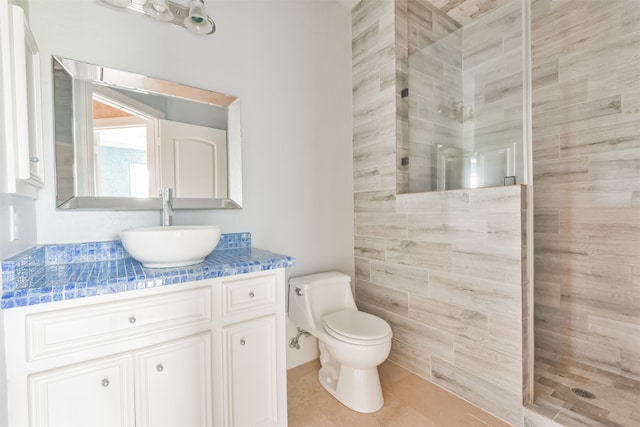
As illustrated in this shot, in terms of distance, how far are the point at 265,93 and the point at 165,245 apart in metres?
1.21

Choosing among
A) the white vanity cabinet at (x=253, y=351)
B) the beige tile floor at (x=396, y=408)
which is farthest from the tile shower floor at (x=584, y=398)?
the white vanity cabinet at (x=253, y=351)

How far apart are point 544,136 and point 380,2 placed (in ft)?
5.06

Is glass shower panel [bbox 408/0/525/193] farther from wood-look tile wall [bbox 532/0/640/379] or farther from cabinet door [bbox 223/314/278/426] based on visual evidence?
cabinet door [bbox 223/314/278/426]

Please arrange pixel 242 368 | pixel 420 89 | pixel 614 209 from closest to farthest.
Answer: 1. pixel 242 368
2. pixel 614 209
3. pixel 420 89

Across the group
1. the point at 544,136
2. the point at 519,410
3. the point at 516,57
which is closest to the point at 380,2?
the point at 516,57

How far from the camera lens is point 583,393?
1627 mm

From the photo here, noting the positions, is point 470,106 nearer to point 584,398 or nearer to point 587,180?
point 587,180

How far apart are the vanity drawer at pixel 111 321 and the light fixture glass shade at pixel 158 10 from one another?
1388 mm

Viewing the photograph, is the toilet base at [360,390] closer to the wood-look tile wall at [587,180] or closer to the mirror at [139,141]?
the mirror at [139,141]

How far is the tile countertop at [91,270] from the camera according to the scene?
88 centimetres

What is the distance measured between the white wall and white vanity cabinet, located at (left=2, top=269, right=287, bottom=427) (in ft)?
1.88

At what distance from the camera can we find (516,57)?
1694mm

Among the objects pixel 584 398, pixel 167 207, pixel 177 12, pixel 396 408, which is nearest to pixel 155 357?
pixel 167 207

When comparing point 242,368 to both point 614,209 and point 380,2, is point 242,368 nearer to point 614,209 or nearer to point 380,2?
point 614,209
